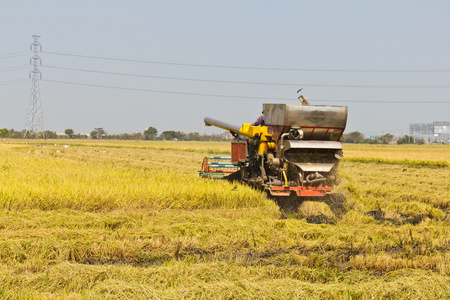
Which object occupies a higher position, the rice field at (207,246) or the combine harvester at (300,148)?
the combine harvester at (300,148)

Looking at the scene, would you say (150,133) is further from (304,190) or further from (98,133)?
(304,190)

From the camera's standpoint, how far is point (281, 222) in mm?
6641

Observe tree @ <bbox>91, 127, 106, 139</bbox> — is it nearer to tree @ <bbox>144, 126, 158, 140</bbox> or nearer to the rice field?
tree @ <bbox>144, 126, 158, 140</bbox>

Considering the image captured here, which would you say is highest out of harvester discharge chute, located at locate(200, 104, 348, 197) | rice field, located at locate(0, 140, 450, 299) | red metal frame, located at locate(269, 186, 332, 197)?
harvester discharge chute, located at locate(200, 104, 348, 197)

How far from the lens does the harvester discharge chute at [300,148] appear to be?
324 inches

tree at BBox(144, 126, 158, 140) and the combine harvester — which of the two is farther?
tree at BBox(144, 126, 158, 140)

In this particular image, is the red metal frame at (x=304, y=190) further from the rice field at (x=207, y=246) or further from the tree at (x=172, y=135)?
the tree at (x=172, y=135)

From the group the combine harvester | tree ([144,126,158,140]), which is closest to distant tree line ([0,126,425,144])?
tree ([144,126,158,140])

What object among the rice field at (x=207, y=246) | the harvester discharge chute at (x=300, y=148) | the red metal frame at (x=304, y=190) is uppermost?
the harvester discharge chute at (x=300, y=148)

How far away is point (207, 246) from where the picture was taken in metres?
5.35

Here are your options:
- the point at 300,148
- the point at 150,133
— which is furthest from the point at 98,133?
the point at 300,148

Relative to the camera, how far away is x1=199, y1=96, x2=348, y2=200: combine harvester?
8219 millimetres

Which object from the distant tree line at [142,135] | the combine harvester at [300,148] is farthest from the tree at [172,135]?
the combine harvester at [300,148]

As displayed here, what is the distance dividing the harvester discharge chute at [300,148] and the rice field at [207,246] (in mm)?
468
